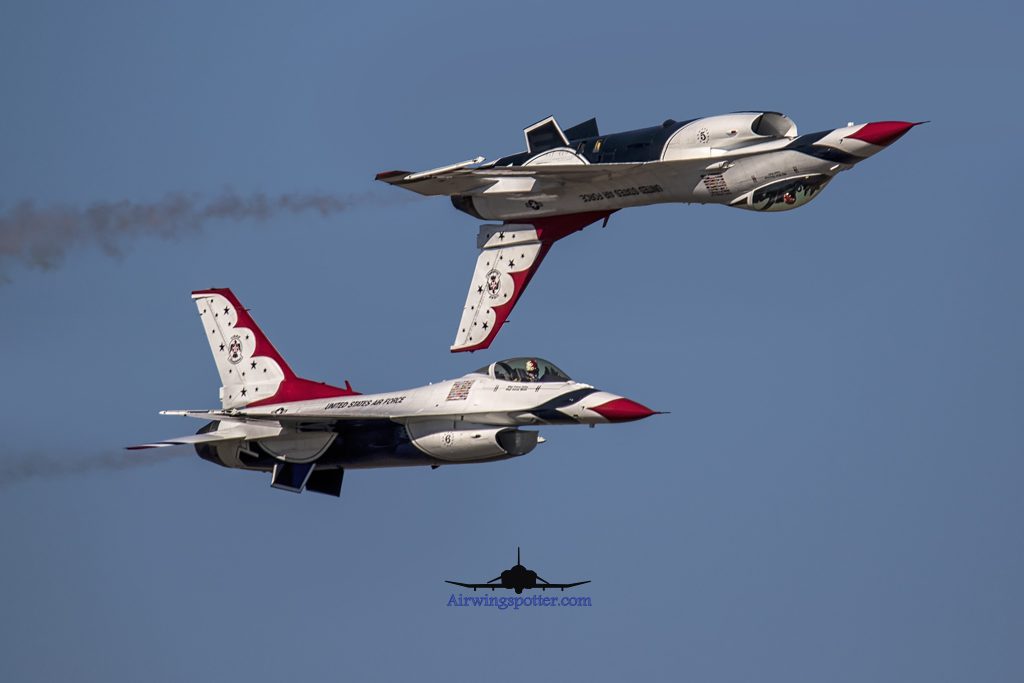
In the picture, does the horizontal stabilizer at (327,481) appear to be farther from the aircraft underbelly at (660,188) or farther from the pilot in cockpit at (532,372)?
the aircraft underbelly at (660,188)

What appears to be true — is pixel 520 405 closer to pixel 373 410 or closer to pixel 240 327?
pixel 373 410

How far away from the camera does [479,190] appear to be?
59688 millimetres

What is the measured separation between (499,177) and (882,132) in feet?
30.8

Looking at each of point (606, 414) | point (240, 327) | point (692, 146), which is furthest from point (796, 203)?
point (240, 327)

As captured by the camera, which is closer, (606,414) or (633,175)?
(606,414)

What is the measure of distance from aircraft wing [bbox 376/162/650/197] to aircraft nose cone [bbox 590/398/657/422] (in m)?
6.36

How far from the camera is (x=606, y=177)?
57375 mm

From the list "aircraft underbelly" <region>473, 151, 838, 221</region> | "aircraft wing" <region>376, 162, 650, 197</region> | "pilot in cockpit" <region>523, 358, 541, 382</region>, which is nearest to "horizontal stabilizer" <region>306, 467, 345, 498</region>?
"pilot in cockpit" <region>523, 358, 541, 382</region>


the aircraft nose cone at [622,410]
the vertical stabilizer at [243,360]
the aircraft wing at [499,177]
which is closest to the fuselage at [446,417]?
the aircraft nose cone at [622,410]

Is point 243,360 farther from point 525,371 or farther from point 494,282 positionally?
point 525,371

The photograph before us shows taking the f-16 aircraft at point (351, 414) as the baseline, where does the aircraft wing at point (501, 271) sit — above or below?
above

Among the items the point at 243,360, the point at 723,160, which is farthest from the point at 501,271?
the point at 723,160

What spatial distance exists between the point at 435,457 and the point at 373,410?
1938 millimetres

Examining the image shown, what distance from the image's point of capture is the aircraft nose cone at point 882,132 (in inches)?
2130
